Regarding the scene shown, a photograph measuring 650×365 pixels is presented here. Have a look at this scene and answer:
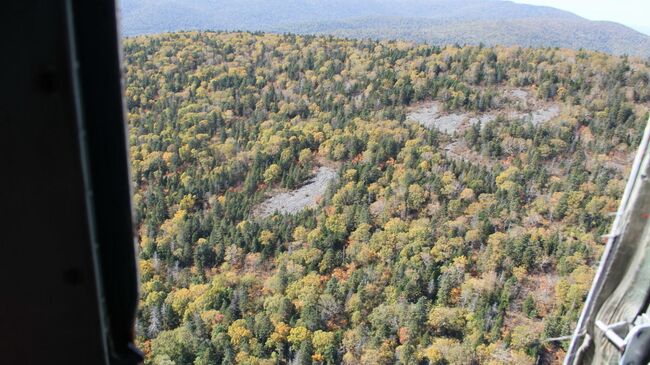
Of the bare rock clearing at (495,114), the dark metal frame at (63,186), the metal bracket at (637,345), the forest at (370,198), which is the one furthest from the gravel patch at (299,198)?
the dark metal frame at (63,186)

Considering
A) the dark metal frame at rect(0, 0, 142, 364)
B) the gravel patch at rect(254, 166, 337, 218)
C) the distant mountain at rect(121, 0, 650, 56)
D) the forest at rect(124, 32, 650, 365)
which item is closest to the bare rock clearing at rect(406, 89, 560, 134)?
the forest at rect(124, 32, 650, 365)

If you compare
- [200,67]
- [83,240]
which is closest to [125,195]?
[83,240]

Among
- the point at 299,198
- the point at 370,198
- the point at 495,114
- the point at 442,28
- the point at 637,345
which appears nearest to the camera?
the point at 637,345

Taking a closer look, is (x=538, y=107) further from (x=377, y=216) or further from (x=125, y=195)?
(x=125, y=195)

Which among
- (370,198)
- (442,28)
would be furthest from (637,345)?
(442,28)

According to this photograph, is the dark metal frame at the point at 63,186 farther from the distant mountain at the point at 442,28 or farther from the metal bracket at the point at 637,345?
the distant mountain at the point at 442,28

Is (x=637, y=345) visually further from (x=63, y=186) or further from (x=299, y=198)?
(x=299, y=198)

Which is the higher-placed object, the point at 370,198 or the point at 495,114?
the point at 495,114

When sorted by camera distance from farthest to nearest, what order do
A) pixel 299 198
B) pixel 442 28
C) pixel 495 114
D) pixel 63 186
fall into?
pixel 442 28
pixel 495 114
pixel 299 198
pixel 63 186
